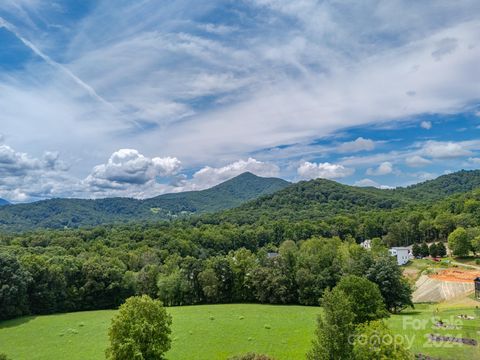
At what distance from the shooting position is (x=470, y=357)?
979 inches

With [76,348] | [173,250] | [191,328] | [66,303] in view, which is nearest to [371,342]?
[191,328]

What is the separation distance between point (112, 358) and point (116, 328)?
2105 millimetres

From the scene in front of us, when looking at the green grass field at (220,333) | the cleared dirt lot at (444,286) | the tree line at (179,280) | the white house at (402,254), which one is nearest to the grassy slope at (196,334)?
the green grass field at (220,333)

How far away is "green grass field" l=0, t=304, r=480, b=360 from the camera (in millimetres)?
30812

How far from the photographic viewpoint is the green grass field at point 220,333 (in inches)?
1213

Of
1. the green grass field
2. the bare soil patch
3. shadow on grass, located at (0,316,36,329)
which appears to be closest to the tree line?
shadow on grass, located at (0,316,36,329)

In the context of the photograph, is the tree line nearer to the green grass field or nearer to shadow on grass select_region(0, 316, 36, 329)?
shadow on grass select_region(0, 316, 36, 329)

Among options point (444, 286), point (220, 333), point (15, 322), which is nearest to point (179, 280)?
point (15, 322)

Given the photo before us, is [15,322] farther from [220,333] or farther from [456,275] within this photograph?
[456,275]

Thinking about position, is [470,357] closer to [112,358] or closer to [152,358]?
[152,358]

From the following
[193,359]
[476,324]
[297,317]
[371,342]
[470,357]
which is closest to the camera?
[371,342]

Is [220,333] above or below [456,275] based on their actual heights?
above

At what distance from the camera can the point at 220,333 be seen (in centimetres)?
3738

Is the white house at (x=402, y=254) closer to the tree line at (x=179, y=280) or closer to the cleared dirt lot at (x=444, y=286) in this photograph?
the cleared dirt lot at (x=444, y=286)
